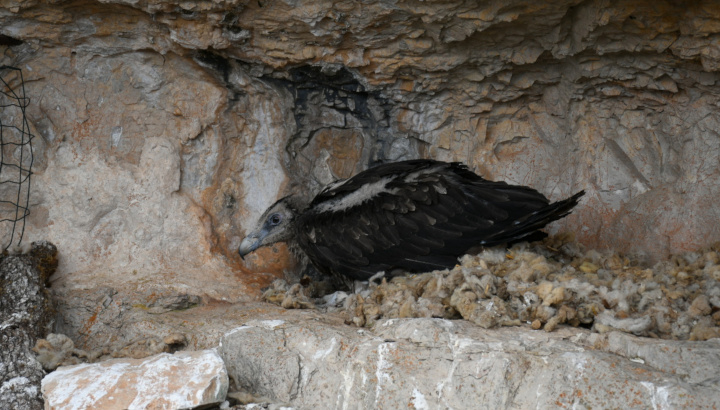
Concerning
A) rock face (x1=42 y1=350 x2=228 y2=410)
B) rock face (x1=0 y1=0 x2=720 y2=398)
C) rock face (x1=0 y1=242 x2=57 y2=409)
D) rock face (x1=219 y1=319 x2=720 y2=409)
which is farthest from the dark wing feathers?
rock face (x1=0 y1=242 x2=57 y2=409)

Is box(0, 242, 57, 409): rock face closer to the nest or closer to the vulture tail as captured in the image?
the nest

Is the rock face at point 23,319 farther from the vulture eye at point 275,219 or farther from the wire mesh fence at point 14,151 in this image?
the vulture eye at point 275,219

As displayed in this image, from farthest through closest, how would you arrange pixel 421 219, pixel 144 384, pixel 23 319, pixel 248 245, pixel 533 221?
pixel 248 245, pixel 421 219, pixel 533 221, pixel 23 319, pixel 144 384

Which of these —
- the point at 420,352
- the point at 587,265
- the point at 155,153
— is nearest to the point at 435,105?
the point at 587,265

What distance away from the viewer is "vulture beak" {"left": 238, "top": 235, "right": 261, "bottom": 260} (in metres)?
4.98

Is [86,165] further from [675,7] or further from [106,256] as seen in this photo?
[675,7]

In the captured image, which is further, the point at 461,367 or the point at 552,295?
the point at 552,295

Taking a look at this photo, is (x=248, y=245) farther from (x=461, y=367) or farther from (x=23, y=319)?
(x=461, y=367)

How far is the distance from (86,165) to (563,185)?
3.42m

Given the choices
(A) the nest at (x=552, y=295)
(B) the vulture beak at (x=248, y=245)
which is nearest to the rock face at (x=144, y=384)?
(A) the nest at (x=552, y=295)

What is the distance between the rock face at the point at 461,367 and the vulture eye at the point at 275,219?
1.45 m

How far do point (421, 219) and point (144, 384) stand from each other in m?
2.14

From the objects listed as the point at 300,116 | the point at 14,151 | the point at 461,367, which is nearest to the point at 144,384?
the point at 461,367

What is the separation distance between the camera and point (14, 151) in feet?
15.3
